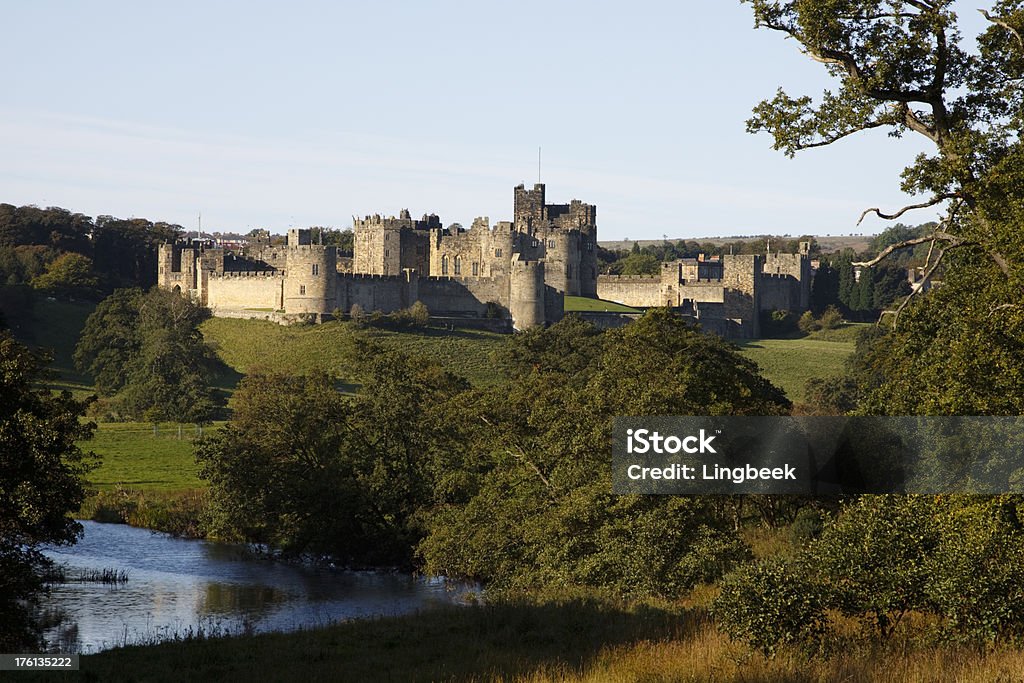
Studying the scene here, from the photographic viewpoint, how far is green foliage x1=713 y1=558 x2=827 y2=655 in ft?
47.3

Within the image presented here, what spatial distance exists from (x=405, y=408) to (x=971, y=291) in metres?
17.5

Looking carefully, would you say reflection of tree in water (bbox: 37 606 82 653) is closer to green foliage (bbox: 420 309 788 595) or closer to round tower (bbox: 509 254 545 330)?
green foliage (bbox: 420 309 788 595)

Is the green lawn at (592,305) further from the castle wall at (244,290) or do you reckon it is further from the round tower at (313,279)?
the castle wall at (244,290)

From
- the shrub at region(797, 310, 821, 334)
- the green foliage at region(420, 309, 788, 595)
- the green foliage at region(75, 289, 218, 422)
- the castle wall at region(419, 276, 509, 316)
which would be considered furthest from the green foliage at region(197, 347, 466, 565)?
the shrub at region(797, 310, 821, 334)

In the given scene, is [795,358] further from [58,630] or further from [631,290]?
[58,630]

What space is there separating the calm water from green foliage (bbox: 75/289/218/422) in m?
20.0

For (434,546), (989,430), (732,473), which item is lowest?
(434,546)

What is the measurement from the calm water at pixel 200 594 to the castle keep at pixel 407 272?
1651 inches

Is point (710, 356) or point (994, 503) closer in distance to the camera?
point (994, 503)

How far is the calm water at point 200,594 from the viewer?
22.7 m

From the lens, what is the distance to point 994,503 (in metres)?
14.5

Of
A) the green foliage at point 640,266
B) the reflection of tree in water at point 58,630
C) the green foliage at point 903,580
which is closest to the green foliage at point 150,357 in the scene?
the reflection of tree in water at point 58,630

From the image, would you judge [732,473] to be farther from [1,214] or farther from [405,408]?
[1,214]

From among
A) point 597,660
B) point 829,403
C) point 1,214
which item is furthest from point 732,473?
point 1,214
